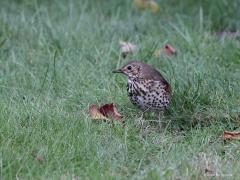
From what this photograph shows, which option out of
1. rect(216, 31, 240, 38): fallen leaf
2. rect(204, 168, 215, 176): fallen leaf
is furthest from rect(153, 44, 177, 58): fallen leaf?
rect(204, 168, 215, 176): fallen leaf

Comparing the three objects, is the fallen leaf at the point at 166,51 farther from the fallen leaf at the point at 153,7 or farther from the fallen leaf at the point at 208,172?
the fallen leaf at the point at 208,172

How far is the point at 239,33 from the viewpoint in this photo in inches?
318

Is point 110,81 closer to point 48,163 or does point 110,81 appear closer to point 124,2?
point 48,163

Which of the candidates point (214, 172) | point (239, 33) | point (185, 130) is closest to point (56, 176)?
point (214, 172)

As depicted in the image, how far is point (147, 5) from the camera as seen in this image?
29.4 feet

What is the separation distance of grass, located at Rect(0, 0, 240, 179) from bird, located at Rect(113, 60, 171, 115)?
0.44ft

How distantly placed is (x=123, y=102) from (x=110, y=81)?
0.52 meters

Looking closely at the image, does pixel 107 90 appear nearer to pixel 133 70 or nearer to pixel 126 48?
pixel 133 70

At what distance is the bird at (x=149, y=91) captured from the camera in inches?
234

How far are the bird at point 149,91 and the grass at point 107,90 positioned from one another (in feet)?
0.44

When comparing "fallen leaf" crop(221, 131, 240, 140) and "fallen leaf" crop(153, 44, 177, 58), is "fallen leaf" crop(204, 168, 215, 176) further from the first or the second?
"fallen leaf" crop(153, 44, 177, 58)

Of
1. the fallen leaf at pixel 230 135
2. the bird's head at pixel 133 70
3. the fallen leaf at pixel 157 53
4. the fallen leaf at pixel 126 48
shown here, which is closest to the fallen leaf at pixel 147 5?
the fallen leaf at pixel 126 48

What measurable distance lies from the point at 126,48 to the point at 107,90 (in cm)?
121

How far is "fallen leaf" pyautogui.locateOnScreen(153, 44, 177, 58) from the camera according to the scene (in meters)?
7.50
